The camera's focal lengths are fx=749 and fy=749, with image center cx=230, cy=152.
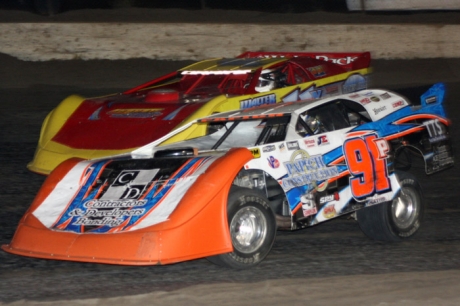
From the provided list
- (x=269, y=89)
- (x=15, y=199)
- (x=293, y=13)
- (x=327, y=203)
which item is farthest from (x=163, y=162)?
(x=293, y=13)

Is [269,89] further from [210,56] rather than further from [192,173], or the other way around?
[210,56]

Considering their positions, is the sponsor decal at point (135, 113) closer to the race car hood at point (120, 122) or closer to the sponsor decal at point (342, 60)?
the race car hood at point (120, 122)

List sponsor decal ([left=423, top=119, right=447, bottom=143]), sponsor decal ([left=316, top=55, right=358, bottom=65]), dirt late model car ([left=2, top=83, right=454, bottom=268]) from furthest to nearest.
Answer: sponsor decal ([left=316, top=55, right=358, bottom=65]) < sponsor decal ([left=423, top=119, right=447, bottom=143]) < dirt late model car ([left=2, top=83, right=454, bottom=268])

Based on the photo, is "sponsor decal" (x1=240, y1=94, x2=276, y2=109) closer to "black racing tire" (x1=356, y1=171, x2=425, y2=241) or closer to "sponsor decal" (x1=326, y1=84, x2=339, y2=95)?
"sponsor decal" (x1=326, y1=84, x2=339, y2=95)

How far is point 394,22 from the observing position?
53.5 ft

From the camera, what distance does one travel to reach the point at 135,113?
8.59 m

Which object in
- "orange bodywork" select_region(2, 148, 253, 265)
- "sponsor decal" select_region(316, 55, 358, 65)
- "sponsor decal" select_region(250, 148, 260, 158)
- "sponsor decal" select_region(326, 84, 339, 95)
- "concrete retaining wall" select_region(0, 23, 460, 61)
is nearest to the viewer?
"orange bodywork" select_region(2, 148, 253, 265)

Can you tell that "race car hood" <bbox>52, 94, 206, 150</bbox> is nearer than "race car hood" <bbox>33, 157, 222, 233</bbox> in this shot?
No

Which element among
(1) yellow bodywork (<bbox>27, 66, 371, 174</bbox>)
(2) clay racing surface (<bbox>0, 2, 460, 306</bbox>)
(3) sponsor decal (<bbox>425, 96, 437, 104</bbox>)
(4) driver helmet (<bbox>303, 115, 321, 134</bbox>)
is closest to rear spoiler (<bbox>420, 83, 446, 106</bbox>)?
(3) sponsor decal (<bbox>425, 96, 437, 104</bbox>)

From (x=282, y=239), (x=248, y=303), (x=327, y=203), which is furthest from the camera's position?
(x=282, y=239)

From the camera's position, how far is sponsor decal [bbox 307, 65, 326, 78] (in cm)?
1004

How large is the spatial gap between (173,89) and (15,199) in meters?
3.18

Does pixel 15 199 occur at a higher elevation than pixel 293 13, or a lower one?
lower

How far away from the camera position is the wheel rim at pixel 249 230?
5309mm
